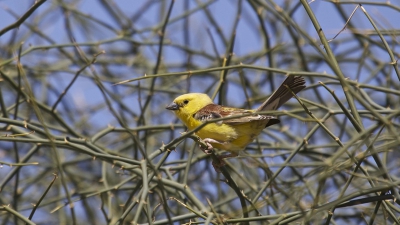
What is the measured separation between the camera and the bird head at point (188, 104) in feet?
13.2

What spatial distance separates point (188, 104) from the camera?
4.04 meters

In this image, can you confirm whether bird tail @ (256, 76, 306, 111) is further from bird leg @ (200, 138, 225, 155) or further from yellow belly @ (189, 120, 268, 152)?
bird leg @ (200, 138, 225, 155)

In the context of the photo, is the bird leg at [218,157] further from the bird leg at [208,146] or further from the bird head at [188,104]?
the bird head at [188,104]

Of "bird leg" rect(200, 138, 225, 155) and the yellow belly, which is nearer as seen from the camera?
"bird leg" rect(200, 138, 225, 155)

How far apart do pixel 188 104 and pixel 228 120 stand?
36cm

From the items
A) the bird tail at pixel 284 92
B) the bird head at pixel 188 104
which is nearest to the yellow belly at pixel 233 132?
the bird tail at pixel 284 92

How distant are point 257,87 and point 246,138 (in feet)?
6.20

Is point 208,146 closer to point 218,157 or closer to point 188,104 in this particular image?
point 218,157

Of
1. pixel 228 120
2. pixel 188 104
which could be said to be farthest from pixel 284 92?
pixel 188 104

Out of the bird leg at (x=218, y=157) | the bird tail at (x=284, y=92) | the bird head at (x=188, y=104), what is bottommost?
the bird leg at (x=218, y=157)

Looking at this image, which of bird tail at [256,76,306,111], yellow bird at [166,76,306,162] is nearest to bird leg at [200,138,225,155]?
yellow bird at [166,76,306,162]

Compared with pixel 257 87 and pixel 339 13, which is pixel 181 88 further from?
pixel 339 13

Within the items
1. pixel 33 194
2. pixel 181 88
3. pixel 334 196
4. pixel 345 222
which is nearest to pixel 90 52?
pixel 181 88

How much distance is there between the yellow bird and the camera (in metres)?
3.63
